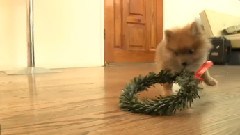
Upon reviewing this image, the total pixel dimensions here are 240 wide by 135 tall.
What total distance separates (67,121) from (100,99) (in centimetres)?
30

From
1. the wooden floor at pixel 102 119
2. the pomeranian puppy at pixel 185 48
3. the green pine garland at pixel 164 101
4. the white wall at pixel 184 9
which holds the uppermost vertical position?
the white wall at pixel 184 9

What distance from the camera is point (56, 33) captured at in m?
2.64

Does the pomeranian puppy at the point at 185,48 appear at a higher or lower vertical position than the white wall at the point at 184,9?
lower

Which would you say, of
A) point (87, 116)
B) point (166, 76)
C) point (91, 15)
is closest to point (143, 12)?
point (91, 15)

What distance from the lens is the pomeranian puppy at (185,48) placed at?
0.88m

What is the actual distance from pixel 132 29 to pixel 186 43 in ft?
9.34

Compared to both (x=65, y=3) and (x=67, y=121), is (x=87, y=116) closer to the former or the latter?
(x=67, y=121)

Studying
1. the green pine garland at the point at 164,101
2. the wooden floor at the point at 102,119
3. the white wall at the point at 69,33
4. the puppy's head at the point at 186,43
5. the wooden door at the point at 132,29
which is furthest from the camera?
the wooden door at the point at 132,29

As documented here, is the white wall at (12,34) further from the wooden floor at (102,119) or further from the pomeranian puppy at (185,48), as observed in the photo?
the pomeranian puppy at (185,48)

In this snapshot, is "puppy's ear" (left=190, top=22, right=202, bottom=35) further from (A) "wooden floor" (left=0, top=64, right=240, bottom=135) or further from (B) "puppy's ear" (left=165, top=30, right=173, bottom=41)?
(A) "wooden floor" (left=0, top=64, right=240, bottom=135)

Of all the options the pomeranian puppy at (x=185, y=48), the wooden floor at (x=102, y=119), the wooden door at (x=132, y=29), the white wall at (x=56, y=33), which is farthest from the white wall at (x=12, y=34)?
the pomeranian puppy at (x=185, y=48)

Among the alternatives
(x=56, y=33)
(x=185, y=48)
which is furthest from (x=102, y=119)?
(x=56, y=33)

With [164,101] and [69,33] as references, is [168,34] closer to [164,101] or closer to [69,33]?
[164,101]

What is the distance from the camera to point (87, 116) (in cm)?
66
